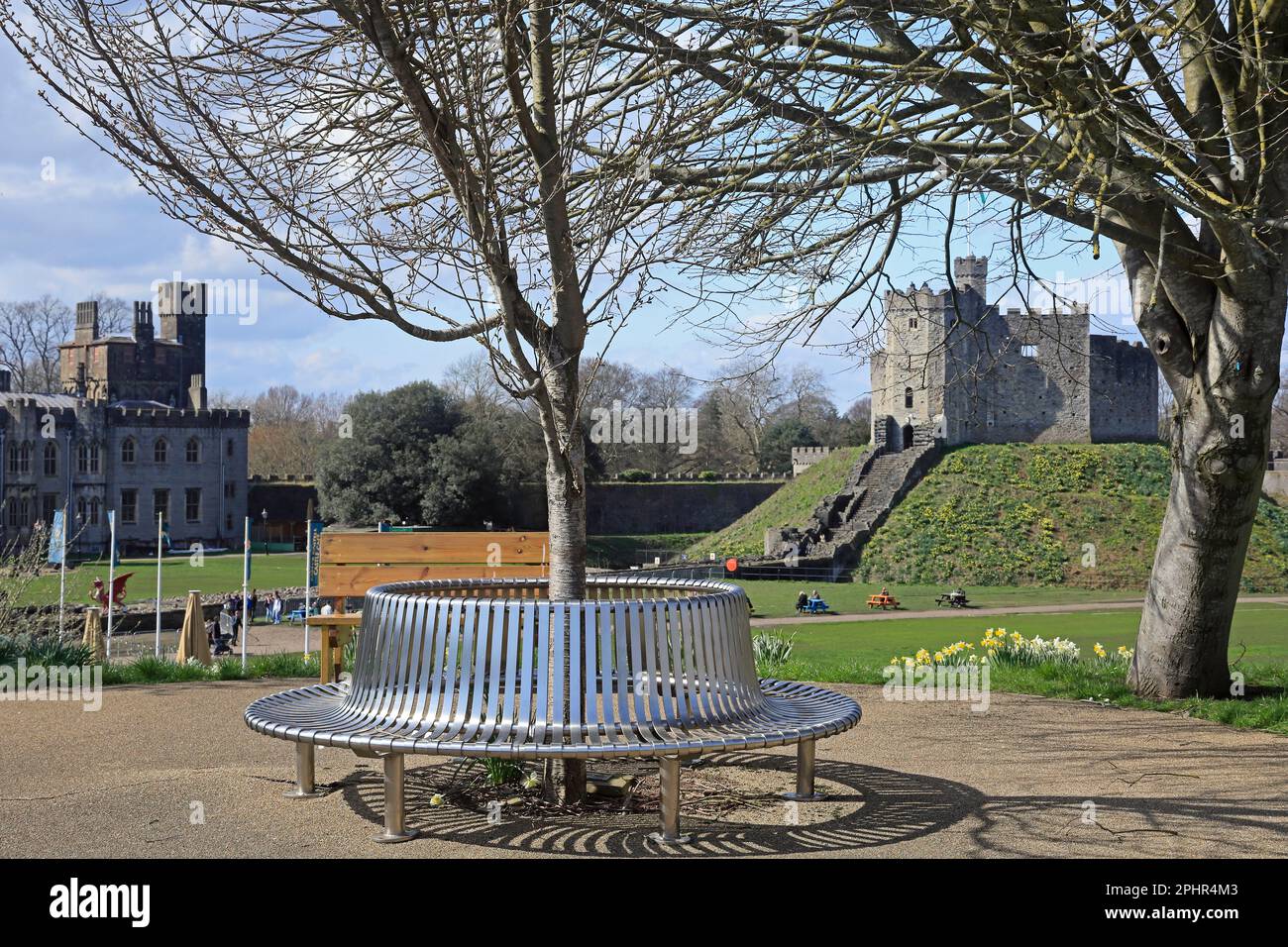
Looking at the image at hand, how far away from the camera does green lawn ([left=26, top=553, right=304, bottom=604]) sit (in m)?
34.5

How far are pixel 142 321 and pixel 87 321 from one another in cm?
514

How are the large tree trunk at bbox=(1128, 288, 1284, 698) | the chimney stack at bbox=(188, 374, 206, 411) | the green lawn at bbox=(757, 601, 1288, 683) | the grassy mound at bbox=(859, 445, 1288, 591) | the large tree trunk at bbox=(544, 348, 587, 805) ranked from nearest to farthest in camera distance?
the large tree trunk at bbox=(544, 348, 587, 805), the large tree trunk at bbox=(1128, 288, 1284, 698), the green lawn at bbox=(757, 601, 1288, 683), the grassy mound at bbox=(859, 445, 1288, 591), the chimney stack at bbox=(188, 374, 206, 411)

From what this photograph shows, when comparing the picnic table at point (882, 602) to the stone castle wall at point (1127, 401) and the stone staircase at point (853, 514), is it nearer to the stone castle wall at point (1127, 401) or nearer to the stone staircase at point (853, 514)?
the stone staircase at point (853, 514)

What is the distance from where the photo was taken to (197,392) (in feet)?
236

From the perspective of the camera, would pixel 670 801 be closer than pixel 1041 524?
Yes

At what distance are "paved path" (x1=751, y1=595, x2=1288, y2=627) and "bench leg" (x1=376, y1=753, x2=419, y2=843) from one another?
20679 mm

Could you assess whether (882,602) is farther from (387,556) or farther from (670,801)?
(670,801)

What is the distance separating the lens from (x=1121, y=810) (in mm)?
6402

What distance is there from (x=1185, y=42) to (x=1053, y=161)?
171 centimetres

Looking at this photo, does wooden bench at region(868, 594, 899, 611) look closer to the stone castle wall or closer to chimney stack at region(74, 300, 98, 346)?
the stone castle wall

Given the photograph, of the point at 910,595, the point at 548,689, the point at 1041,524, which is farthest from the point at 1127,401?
the point at 548,689

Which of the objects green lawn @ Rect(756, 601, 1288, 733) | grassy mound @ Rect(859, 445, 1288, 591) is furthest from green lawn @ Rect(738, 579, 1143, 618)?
green lawn @ Rect(756, 601, 1288, 733)

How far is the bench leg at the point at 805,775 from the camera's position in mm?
6684

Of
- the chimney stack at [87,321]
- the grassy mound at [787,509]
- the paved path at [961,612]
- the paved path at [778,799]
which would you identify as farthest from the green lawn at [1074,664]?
the chimney stack at [87,321]
